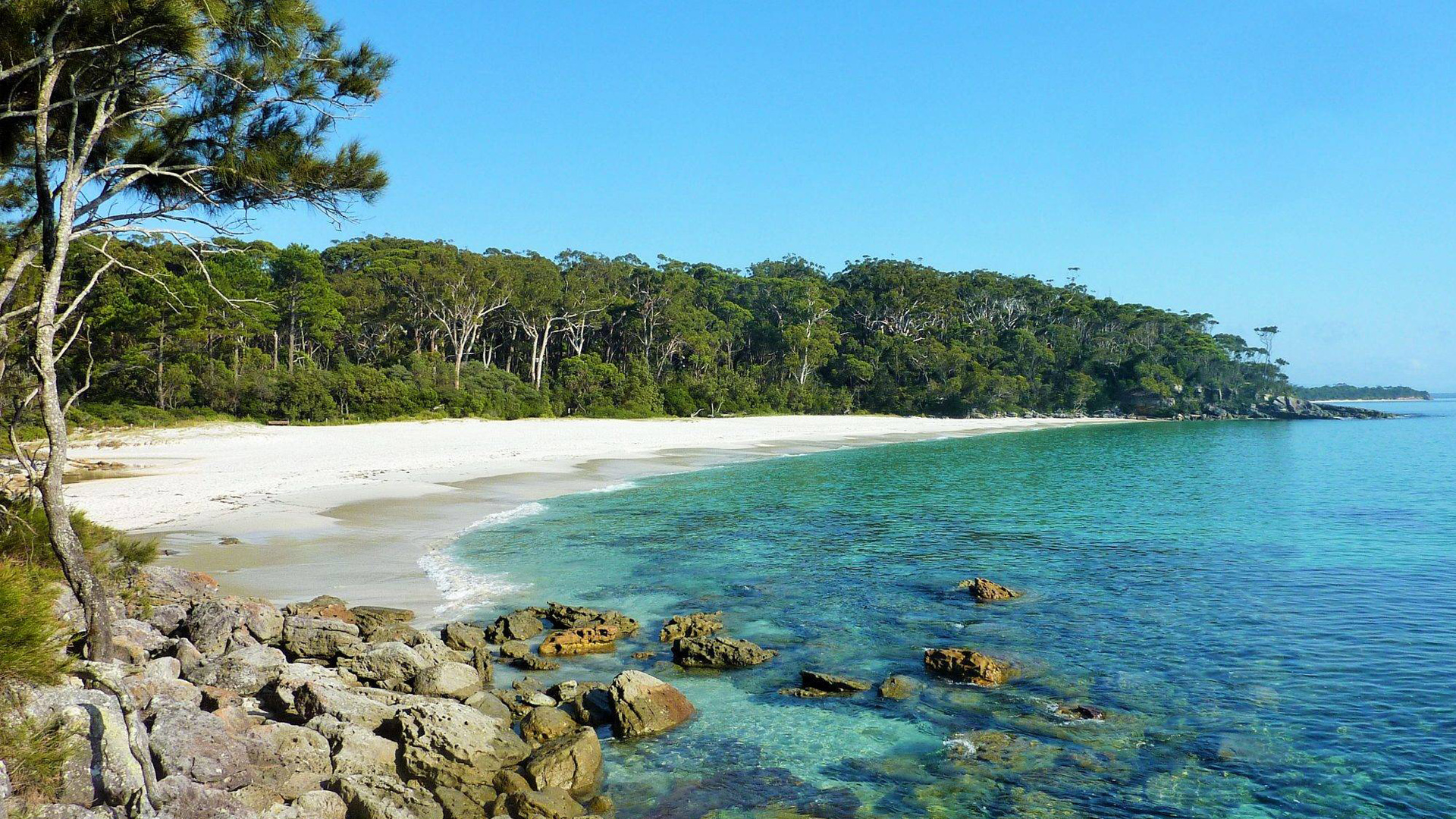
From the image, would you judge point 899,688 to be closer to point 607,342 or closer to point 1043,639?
point 1043,639

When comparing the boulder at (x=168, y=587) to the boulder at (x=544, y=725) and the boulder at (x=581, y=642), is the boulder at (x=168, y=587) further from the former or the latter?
the boulder at (x=544, y=725)

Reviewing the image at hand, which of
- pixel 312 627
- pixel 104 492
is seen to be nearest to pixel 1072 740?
pixel 312 627

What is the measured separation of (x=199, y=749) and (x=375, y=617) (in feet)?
17.6

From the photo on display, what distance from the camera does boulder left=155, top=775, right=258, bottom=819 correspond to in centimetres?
496

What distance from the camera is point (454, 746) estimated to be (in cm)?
689

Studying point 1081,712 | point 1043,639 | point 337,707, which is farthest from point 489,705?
point 1043,639

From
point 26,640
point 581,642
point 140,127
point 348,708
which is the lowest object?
point 581,642

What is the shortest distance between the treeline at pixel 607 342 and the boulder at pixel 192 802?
3.93 m

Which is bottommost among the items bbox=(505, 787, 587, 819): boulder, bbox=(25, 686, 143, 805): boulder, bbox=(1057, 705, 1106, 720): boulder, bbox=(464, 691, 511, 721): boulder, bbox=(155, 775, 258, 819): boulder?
bbox=(505, 787, 587, 819): boulder

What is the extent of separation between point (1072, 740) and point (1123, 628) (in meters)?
4.30

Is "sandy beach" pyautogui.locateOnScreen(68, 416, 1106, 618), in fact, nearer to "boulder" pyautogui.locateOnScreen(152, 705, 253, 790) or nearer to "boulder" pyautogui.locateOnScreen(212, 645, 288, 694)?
"boulder" pyautogui.locateOnScreen(212, 645, 288, 694)

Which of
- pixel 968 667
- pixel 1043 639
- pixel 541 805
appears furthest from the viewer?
pixel 1043 639

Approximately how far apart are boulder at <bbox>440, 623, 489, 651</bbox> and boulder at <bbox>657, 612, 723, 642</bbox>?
2.29 meters

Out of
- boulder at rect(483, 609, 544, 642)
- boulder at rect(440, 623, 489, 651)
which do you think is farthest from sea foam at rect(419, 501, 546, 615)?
boulder at rect(440, 623, 489, 651)
